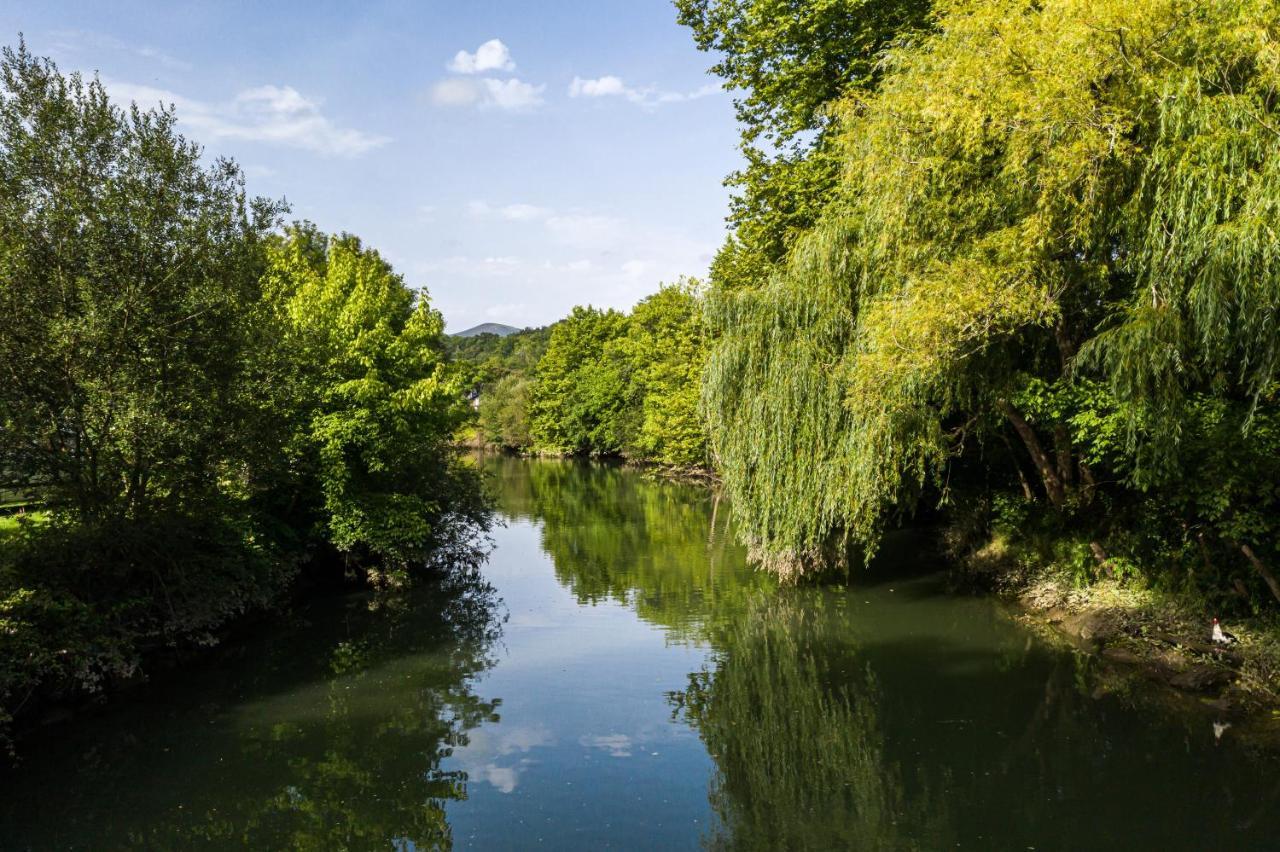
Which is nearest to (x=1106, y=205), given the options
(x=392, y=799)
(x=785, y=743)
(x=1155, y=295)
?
(x=1155, y=295)

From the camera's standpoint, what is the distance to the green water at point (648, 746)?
26.0 ft

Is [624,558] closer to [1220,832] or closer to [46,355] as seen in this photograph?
[46,355]

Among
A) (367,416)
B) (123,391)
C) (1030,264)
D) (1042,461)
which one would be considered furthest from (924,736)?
(367,416)

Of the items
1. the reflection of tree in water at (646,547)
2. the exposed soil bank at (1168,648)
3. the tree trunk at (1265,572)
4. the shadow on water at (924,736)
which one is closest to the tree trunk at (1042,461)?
the exposed soil bank at (1168,648)

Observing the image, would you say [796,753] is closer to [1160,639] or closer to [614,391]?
[1160,639]

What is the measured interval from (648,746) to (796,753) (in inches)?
69.4

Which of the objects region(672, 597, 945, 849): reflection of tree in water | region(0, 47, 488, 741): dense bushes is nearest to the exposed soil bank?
region(672, 597, 945, 849): reflection of tree in water

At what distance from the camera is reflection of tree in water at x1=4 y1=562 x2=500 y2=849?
813cm

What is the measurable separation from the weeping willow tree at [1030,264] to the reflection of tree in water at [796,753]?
2.82 m

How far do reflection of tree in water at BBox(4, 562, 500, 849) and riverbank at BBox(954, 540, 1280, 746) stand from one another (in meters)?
8.94

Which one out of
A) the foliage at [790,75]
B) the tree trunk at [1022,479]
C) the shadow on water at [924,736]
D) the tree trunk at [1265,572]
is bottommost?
the shadow on water at [924,736]

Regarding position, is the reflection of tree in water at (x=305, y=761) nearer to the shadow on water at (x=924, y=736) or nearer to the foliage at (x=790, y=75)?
the shadow on water at (x=924, y=736)

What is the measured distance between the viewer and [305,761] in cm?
966

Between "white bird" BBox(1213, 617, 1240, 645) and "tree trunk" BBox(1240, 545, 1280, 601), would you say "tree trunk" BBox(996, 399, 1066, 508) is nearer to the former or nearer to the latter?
"tree trunk" BBox(1240, 545, 1280, 601)
